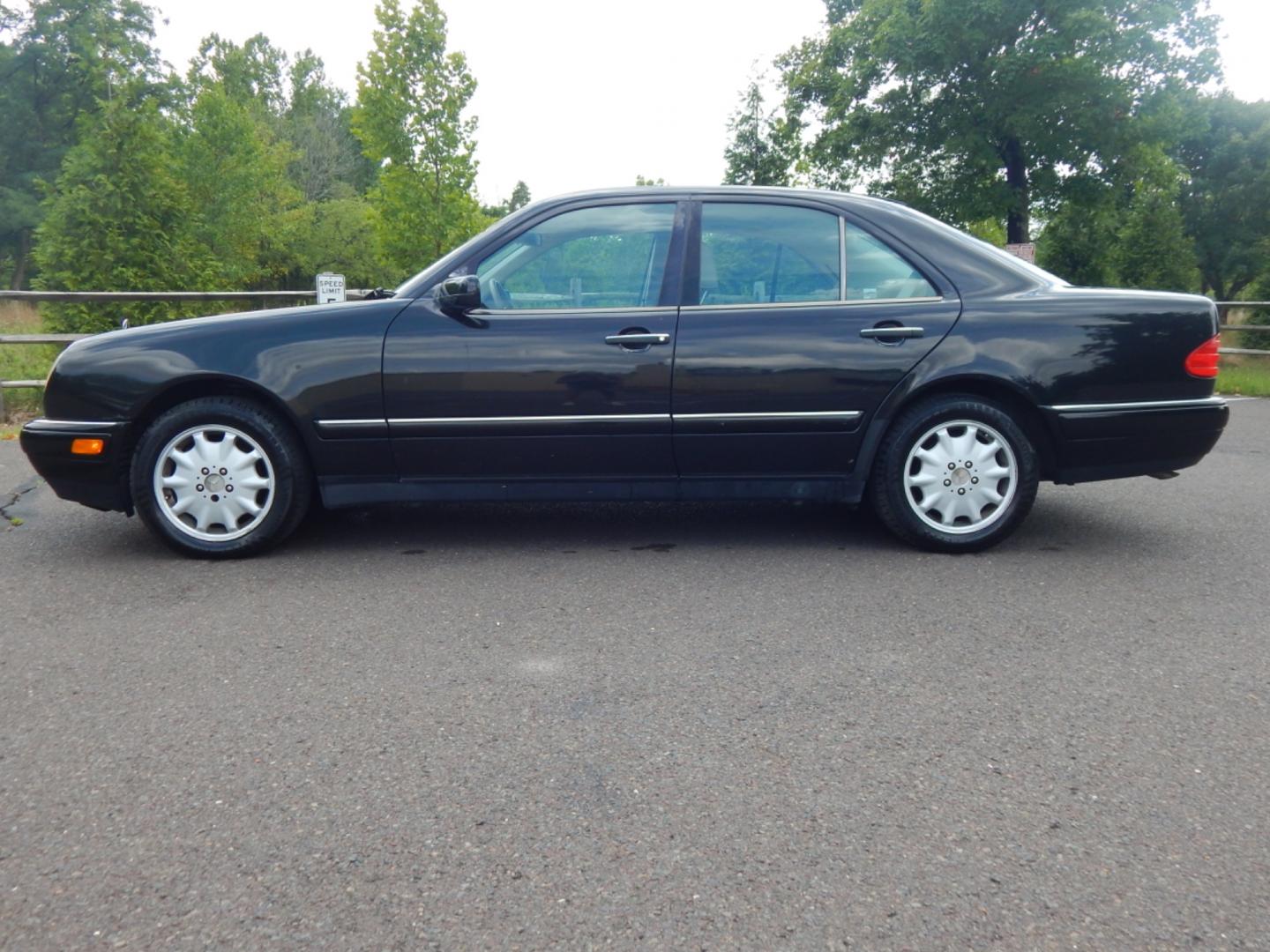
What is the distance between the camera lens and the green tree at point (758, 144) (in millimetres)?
30688

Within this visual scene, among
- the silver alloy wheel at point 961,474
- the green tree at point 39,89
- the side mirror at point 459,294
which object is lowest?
→ the silver alloy wheel at point 961,474

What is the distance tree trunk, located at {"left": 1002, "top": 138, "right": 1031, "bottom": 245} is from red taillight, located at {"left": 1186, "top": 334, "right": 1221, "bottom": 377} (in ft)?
66.5

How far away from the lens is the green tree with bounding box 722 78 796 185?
3069 cm

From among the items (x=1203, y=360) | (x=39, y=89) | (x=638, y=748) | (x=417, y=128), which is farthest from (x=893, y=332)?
(x=39, y=89)

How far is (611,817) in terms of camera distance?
7.72 ft

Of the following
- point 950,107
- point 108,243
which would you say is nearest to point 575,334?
point 108,243

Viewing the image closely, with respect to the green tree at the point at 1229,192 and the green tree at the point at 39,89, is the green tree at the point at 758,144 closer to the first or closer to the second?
the green tree at the point at 1229,192

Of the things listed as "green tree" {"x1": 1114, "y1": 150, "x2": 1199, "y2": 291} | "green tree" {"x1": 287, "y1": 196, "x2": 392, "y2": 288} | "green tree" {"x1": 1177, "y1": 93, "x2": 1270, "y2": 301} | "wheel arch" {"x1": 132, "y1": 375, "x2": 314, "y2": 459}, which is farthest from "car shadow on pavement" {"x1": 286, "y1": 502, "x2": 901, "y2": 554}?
"green tree" {"x1": 287, "y1": 196, "x2": 392, "y2": 288}

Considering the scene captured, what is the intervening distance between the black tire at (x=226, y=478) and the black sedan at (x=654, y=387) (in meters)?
0.01

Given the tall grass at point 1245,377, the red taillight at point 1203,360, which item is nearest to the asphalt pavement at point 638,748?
the red taillight at point 1203,360

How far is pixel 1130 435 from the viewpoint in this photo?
4617mm

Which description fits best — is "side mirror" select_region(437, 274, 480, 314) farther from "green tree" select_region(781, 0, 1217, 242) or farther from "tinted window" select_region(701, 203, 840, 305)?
"green tree" select_region(781, 0, 1217, 242)

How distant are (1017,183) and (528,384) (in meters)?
22.1

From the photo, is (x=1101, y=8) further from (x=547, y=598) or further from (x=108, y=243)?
(x=547, y=598)
